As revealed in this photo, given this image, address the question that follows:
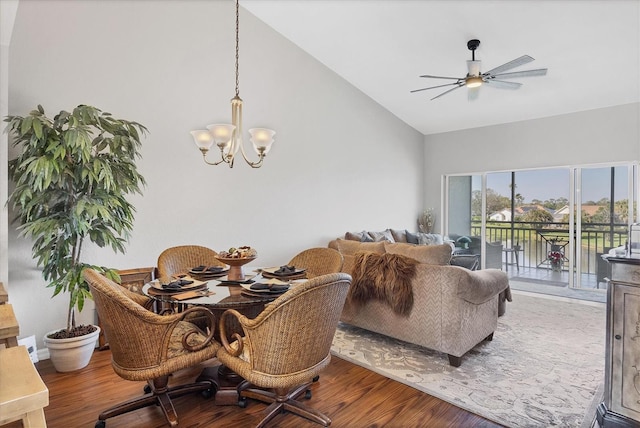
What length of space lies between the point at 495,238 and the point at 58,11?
21.8 feet

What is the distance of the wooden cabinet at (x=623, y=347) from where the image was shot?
1.82 m

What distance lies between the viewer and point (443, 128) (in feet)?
21.6

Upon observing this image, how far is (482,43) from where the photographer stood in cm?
394

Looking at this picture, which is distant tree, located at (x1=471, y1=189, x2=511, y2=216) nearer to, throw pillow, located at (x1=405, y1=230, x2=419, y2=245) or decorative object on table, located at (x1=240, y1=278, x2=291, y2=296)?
throw pillow, located at (x1=405, y1=230, x2=419, y2=245)

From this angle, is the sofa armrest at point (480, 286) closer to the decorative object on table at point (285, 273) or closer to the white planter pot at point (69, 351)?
the decorative object on table at point (285, 273)

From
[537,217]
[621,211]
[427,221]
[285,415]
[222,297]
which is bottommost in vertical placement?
[285,415]

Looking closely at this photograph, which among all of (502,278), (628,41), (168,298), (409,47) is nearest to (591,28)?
(628,41)

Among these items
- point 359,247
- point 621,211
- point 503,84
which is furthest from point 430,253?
point 621,211

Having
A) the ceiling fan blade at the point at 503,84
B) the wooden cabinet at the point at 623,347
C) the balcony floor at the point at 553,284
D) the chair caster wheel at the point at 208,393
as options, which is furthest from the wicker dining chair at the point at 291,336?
the balcony floor at the point at 553,284

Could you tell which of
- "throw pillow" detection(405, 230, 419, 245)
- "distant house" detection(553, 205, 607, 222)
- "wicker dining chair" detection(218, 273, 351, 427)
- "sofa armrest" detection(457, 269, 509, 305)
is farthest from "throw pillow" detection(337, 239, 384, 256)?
"distant house" detection(553, 205, 607, 222)

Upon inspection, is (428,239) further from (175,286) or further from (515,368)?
(175,286)

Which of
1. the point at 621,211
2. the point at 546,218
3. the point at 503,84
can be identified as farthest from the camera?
the point at 546,218

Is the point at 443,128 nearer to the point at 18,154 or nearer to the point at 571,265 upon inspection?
the point at 571,265

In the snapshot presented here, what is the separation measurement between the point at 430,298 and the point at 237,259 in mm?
1576
